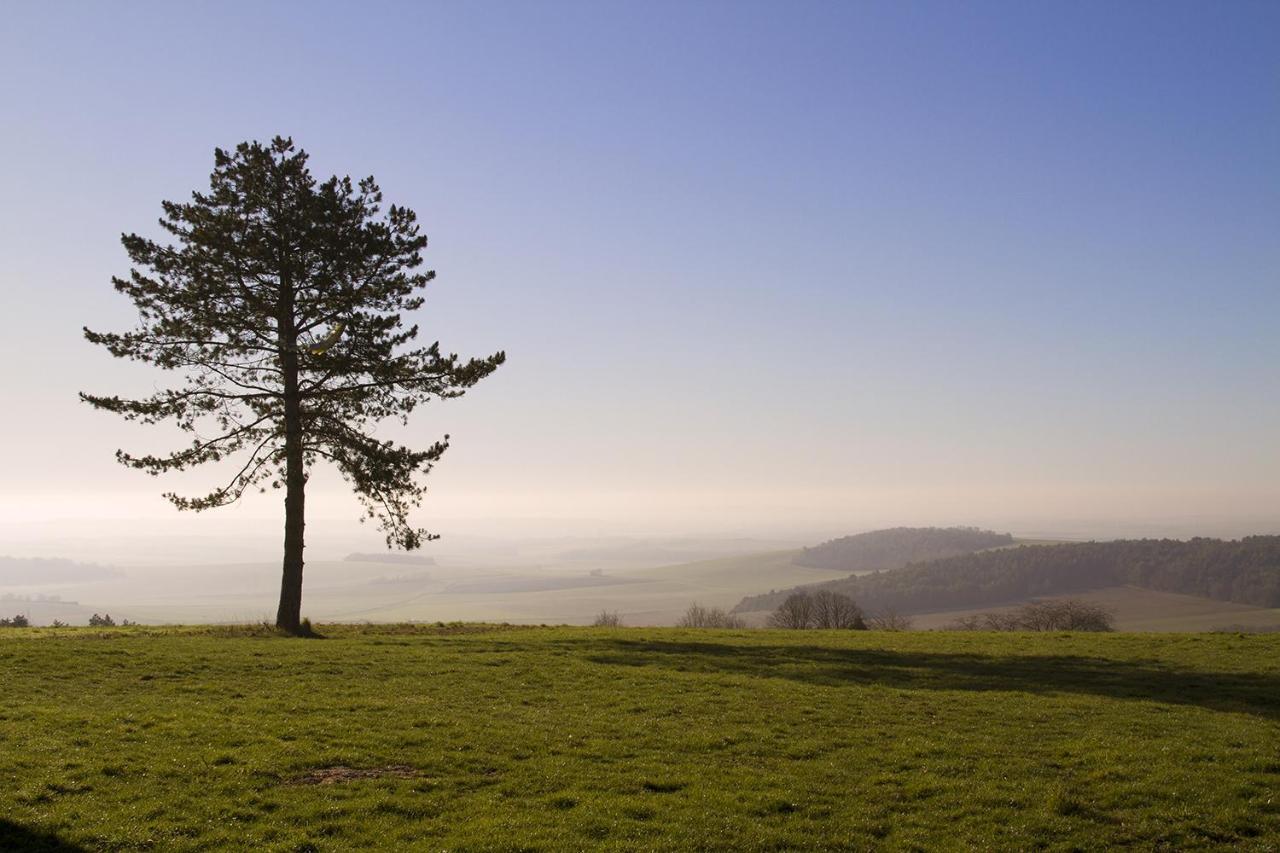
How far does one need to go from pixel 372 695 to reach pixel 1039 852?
1415 cm

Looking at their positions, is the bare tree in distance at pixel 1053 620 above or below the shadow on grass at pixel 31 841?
below

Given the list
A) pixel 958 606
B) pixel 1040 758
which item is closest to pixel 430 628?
pixel 1040 758

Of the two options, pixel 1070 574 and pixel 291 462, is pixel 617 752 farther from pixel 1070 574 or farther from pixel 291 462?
pixel 1070 574

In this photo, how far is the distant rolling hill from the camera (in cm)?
14625

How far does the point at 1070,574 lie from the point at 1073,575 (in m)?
0.56

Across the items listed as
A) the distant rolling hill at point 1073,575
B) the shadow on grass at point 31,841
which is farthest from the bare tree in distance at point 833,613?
the distant rolling hill at point 1073,575

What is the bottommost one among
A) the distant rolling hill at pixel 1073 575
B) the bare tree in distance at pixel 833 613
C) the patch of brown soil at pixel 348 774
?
the distant rolling hill at pixel 1073 575

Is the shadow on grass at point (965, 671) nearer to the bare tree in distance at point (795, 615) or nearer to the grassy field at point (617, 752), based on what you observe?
the grassy field at point (617, 752)

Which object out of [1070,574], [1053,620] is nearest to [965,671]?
[1053,620]

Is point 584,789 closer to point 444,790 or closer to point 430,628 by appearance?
point 444,790

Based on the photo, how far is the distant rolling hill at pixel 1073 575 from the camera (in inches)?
5758

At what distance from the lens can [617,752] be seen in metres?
14.6

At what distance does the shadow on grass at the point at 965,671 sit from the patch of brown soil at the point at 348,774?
1208 cm

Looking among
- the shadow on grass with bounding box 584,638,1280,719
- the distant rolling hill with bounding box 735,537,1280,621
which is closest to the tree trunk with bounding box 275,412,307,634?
the shadow on grass with bounding box 584,638,1280,719
